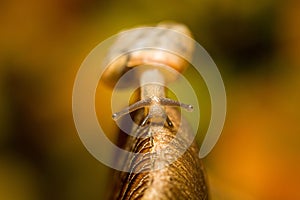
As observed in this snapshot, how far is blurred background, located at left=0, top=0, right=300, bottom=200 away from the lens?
138 cm

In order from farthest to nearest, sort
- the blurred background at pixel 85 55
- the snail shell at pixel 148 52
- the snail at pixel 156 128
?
the blurred background at pixel 85 55
the snail shell at pixel 148 52
the snail at pixel 156 128

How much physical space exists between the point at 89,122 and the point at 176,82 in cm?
32

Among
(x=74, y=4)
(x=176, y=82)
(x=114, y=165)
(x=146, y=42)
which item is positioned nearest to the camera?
(x=114, y=165)

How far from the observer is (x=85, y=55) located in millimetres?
1578

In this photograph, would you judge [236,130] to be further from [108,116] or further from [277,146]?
[108,116]

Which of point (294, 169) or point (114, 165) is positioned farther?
point (294, 169)

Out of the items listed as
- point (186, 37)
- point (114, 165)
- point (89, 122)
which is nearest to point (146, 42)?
point (186, 37)

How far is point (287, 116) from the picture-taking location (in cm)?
149

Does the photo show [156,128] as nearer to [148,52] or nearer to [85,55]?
[148,52]

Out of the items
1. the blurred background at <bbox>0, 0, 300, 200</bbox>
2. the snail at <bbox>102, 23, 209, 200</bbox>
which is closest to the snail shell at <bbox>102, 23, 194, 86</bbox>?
the snail at <bbox>102, 23, 209, 200</bbox>

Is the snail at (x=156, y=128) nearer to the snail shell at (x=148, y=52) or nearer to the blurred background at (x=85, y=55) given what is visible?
the snail shell at (x=148, y=52)

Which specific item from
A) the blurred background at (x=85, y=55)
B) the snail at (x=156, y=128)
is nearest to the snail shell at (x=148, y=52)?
the snail at (x=156, y=128)

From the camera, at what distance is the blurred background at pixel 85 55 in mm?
Answer: 1380

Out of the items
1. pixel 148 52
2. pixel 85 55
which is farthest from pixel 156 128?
pixel 85 55
